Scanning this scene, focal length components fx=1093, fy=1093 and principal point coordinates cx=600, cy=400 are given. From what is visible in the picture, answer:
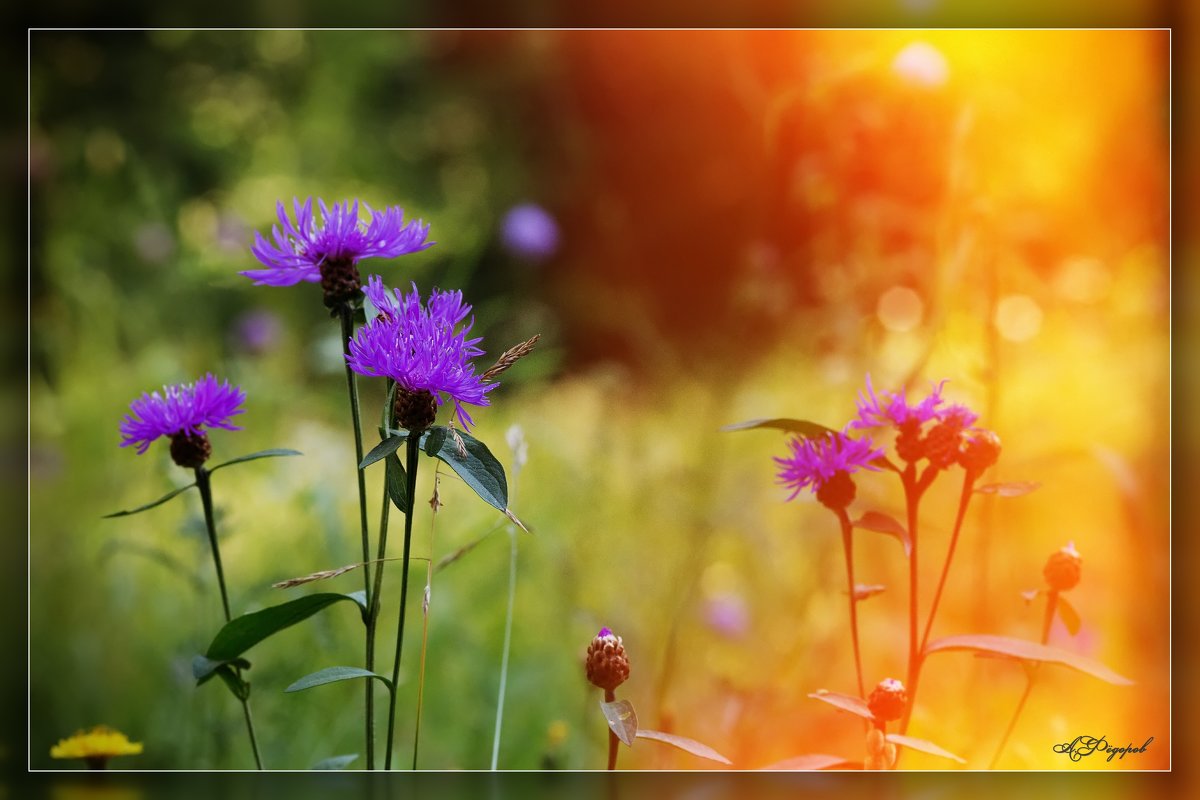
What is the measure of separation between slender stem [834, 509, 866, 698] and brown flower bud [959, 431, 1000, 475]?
0.64ft

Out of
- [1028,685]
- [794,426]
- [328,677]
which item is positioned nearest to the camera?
[328,677]

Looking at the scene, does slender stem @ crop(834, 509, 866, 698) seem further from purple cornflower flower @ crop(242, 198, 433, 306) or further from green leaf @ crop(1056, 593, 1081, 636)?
purple cornflower flower @ crop(242, 198, 433, 306)

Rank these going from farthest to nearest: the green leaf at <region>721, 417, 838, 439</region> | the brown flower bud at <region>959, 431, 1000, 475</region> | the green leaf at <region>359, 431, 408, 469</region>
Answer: the brown flower bud at <region>959, 431, 1000, 475</region>
the green leaf at <region>721, 417, 838, 439</region>
the green leaf at <region>359, 431, 408, 469</region>

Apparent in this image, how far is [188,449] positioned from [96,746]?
1.87 ft

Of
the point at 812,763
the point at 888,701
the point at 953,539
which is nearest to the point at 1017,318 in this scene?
the point at 953,539

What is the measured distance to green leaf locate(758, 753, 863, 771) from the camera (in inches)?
62.7

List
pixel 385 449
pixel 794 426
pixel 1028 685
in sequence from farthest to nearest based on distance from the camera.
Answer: pixel 1028 685 → pixel 794 426 → pixel 385 449

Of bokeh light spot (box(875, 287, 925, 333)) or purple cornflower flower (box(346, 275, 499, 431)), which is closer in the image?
purple cornflower flower (box(346, 275, 499, 431))

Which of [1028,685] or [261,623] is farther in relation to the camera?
[1028,685]

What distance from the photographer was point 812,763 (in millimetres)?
1603

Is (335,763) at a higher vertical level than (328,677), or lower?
lower

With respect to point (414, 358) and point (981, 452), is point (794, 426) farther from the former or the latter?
point (414, 358)

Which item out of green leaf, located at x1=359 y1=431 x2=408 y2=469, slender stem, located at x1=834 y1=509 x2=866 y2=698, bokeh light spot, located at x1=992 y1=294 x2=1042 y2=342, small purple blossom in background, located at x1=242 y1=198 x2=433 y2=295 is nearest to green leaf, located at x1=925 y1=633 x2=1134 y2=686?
slender stem, located at x1=834 y1=509 x2=866 y2=698

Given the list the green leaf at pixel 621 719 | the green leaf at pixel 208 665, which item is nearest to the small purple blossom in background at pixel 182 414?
the green leaf at pixel 208 665
